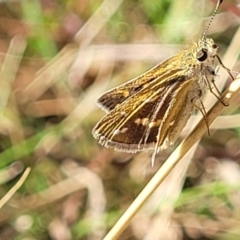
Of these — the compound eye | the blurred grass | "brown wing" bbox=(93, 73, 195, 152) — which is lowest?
the blurred grass

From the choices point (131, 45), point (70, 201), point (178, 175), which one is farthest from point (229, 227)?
point (131, 45)

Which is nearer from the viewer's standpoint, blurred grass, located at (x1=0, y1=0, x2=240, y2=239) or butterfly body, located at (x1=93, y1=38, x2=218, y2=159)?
butterfly body, located at (x1=93, y1=38, x2=218, y2=159)

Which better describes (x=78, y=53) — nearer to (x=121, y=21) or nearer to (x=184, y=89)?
(x=121, y=21)

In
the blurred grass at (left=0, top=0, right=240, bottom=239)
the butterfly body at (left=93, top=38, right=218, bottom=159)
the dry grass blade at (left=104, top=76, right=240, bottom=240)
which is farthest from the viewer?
the blurred grass at (left=0, top=0, right=240, bottom=239)

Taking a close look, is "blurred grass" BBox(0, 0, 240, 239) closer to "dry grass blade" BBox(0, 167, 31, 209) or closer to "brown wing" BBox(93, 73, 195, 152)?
"dry grass blade" BBox(0, 167, 31, 209)

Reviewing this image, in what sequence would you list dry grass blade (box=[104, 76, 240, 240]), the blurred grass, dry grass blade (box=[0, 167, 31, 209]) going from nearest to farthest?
dry grass blade (box=[104, 76, 240, 240]) < dry grass blade (box=[0, 167, 31, 209]) < the blurred grass

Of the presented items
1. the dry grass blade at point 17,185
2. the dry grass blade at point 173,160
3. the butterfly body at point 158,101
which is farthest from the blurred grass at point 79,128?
the dry grass blade at point 173,160

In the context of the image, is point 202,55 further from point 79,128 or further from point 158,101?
point 79,128

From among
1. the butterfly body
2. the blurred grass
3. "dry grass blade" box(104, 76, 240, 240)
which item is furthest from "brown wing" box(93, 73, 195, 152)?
the blurred grass

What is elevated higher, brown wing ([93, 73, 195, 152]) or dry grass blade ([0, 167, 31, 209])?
brown wing ([93, 73, 195, 152])
